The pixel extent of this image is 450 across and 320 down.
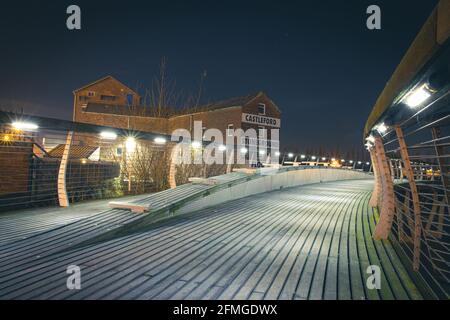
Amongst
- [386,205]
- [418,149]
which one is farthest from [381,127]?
[386,205]

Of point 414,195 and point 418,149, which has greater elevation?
point 418,149

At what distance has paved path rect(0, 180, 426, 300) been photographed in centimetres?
252

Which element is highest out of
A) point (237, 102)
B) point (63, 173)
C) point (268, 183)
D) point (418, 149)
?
point (237, 102)

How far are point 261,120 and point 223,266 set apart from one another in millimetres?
29535

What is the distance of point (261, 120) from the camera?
1254 inches

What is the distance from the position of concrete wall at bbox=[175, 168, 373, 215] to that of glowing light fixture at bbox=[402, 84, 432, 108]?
15.0 feet

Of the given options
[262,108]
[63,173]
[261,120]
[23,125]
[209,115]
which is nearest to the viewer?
[23,125]

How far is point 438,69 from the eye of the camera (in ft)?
7.80

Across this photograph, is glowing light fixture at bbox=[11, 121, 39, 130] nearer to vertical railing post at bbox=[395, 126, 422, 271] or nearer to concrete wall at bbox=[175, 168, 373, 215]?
concrete wall at bbox=[175, 168, 373, 215]

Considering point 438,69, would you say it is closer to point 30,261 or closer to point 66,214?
point 30,261

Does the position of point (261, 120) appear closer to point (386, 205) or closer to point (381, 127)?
point (381, 127)

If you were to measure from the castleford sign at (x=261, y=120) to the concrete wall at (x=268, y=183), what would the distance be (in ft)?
39.2
